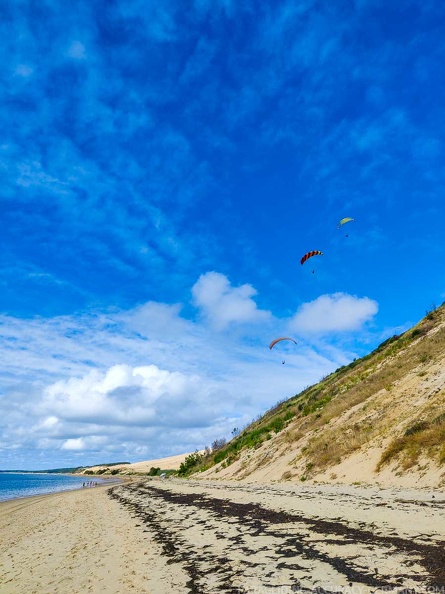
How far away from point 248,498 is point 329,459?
7.98 m

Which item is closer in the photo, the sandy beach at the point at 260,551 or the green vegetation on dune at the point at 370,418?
the sandy beach at the point at 260,551

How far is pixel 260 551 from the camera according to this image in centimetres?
936

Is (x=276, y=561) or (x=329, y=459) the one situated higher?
(x=329, y=459)

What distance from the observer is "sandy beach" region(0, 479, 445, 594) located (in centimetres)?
708

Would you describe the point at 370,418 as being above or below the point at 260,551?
above

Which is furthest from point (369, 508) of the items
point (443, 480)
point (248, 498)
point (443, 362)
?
point (443, 362)

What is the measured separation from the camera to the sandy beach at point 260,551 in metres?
7.08

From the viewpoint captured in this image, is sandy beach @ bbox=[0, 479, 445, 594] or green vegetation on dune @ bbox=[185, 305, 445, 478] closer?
sandy beach @ bbox=[0, 479, 445, 594]

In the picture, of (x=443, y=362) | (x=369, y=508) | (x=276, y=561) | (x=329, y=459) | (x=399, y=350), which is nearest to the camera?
(x=276, y=561)

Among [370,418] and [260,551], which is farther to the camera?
[370,418]

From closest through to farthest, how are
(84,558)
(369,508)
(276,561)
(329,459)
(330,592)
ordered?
1. (330,592)
2. (276,561)
3. (84,558)
4. (369,508)
5. (329,459)

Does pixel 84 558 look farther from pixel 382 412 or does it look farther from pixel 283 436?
pixel 283 436

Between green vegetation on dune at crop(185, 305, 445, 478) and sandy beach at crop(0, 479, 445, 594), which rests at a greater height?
green vegetation on dune at crop(185, 305, 445, 478)

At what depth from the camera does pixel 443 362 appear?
27.3 m
